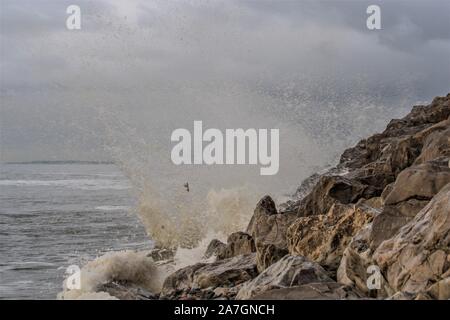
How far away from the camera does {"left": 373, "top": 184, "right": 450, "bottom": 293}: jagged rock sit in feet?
28.9

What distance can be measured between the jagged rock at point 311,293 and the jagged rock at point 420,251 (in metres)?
0.53

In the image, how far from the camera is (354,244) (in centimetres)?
1066

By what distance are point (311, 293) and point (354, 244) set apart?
1.62 metres

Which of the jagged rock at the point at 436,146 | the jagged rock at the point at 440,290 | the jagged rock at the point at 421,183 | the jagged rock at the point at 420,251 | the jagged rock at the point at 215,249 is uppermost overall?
the jagged rock at the point at 436,146

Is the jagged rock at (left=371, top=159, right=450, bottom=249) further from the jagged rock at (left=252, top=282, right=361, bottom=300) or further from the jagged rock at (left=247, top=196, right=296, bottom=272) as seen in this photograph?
the jagged rock at (left=247, top=196, right=296, bottom=272)

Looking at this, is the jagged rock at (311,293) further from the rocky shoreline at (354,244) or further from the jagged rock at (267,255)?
the jagged rock at (267,255)

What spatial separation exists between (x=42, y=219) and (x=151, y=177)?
7.36m

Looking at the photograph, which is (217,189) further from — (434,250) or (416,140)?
(434,250)

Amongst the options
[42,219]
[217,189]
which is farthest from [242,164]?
[42,219]

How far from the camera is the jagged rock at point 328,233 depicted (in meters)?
11.7

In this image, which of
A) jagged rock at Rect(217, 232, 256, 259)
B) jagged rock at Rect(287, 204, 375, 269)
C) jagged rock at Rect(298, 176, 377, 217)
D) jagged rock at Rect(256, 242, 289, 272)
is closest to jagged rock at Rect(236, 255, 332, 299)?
jagged rock at Rect(287, 204, 375, 269)

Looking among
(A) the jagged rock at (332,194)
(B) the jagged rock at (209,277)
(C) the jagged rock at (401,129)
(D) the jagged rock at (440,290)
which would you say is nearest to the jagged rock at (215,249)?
(A) the jagged rock at (332,194)

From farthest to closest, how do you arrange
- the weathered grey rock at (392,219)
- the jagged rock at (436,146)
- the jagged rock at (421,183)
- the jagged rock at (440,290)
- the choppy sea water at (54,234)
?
the choppy sea water at (54,234) < the jagged rock at (436,146) < the jagged rock at (421,183) < the weathered grey rock at (392,219) < the jagged rock at (440,290)

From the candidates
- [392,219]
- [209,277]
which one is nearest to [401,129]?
[209,277]
